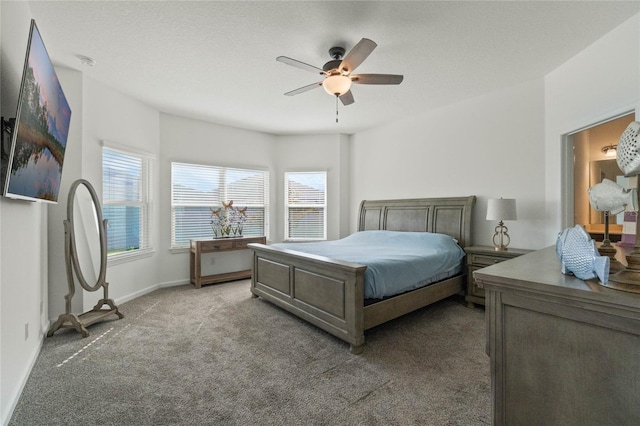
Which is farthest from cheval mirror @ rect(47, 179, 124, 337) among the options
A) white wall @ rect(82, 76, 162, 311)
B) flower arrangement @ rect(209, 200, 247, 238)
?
flower arrangement @ rect(209, 200, 247, 238)

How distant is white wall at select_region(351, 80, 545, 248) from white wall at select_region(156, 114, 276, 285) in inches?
97.6

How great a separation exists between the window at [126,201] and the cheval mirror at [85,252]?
394mm

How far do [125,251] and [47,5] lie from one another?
2828 millimetres

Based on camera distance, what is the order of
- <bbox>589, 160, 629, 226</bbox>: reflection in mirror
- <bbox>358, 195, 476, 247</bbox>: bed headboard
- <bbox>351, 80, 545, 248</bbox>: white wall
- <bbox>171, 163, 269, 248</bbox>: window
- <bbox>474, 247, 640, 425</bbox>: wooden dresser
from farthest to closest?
<bbox>171, 163, 269, 248</bbox>: window
<bbox>358, 195, 476, 247</bbox>: bed headboard
<bbox>589, 160, 629, 226</bbox>: reflection in mirror
<bbox>351, 80, 545, 248</bbox>: white wall
<bbox>474, 247, 640, 425</bbox>: wooden dresser

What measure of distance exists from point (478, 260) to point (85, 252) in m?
4.55

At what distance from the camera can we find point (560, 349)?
0.97m

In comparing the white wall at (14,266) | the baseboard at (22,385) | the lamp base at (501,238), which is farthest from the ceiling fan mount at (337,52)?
the baseboard at (22,385)

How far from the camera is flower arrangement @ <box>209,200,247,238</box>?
498cm

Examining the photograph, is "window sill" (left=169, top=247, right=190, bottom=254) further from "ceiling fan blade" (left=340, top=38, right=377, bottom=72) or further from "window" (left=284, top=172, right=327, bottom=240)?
"ceiling fan blade" (left=340, top=38, right=377, bottom=72)

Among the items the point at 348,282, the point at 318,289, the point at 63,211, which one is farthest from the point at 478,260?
the point at 63,211

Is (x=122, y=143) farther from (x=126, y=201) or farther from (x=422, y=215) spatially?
(x=422, y=215)

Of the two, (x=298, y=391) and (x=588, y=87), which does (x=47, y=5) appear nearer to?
(x=298, y=391)

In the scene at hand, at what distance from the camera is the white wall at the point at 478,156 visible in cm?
349

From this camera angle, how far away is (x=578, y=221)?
3586mm
